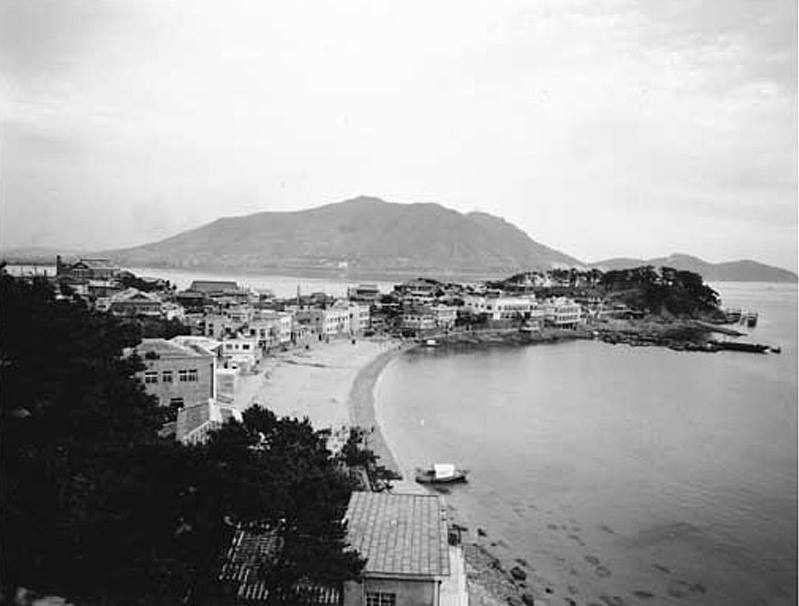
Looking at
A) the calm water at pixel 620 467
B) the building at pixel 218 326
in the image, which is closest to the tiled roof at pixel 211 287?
the building at pixel 218 326

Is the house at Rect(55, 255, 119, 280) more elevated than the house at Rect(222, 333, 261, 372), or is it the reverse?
the house at Rect(55, 255, 119, 280)

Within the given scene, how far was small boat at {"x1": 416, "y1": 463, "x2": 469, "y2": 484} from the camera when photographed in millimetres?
9227

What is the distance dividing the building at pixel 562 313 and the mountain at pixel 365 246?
156 feet

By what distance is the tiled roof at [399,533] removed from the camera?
3881mm

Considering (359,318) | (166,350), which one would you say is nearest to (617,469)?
(166,350)

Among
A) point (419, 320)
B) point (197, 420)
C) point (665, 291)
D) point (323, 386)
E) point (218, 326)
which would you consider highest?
point (665, 291)

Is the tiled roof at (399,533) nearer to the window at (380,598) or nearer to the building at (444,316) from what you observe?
the window at (380,598)

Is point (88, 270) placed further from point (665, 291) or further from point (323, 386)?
point (665, 291)

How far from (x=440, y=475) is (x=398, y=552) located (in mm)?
5409

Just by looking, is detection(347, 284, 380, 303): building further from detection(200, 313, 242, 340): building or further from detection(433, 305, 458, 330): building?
detection(200, 313, 242, 340): building

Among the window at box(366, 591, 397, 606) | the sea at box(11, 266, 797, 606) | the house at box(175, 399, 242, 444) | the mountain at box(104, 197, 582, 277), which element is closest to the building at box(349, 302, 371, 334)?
the sea at box(11, 266, 797, 606)

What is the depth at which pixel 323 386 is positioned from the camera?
15062mm

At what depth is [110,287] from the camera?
22.0 m

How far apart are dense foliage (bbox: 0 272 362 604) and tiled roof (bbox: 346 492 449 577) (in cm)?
27
